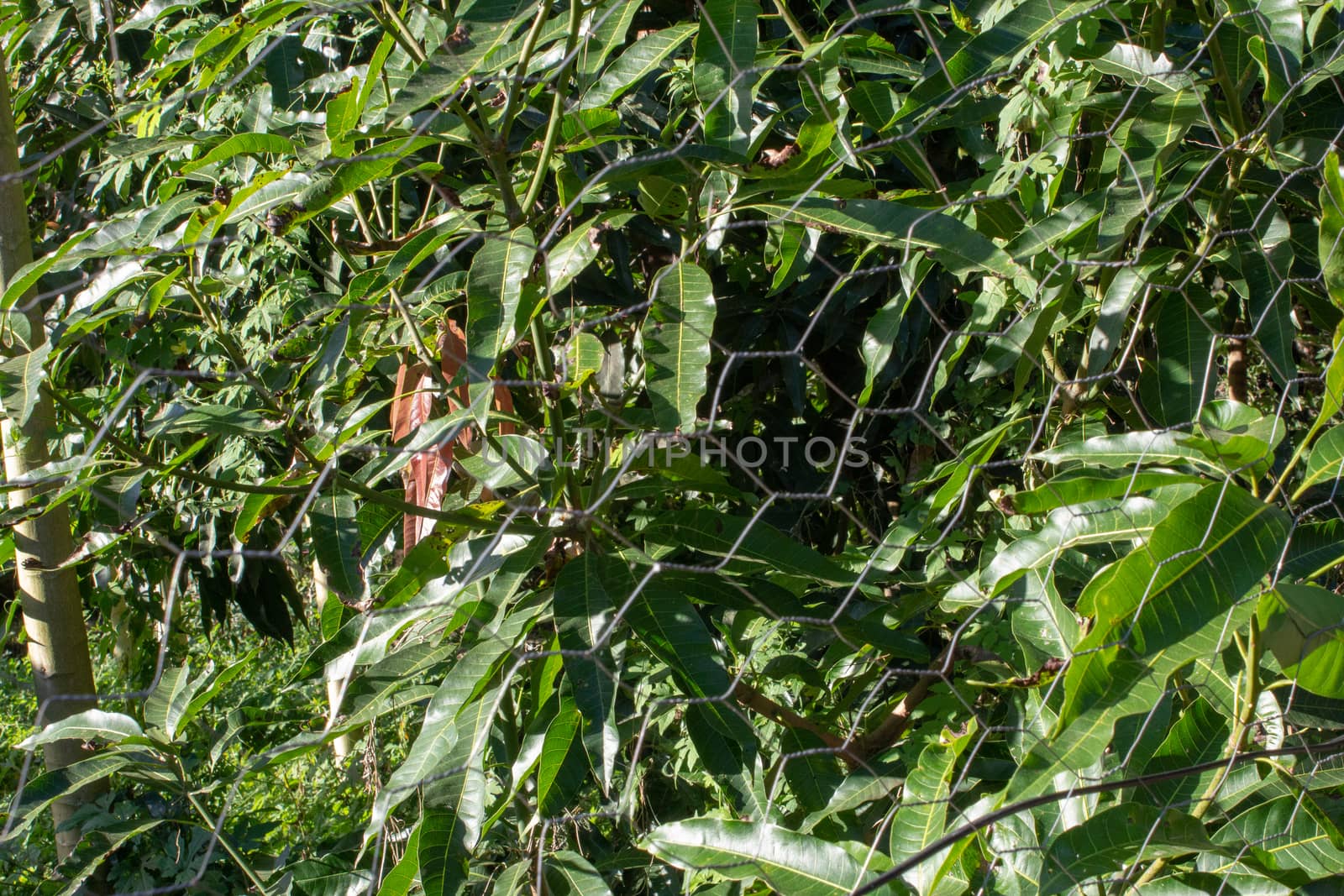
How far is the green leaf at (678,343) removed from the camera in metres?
0.91

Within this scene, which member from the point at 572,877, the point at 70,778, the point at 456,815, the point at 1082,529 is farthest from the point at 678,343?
the point at 70,778

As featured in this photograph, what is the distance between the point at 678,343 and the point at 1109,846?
0.58 m

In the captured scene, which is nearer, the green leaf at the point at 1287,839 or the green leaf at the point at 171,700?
the green leaf at the point at 1287,839

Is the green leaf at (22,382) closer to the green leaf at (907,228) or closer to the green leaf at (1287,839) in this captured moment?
the green leaf at (907,228)

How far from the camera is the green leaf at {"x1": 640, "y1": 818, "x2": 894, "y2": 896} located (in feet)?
2.94

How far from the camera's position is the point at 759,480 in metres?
1.18

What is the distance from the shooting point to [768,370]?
1.79 m

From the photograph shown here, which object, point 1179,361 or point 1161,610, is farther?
point 1179,361

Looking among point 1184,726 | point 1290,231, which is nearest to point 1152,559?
point 1184,726

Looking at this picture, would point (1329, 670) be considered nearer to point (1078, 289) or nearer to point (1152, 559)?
point (1152, 559)

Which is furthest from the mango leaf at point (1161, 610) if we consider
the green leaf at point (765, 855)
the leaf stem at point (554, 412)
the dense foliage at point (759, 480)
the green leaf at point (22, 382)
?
the green leaf at point (22, 382)

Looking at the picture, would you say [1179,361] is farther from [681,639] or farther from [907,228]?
[681,639]

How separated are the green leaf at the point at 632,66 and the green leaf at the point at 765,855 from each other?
0.73 m

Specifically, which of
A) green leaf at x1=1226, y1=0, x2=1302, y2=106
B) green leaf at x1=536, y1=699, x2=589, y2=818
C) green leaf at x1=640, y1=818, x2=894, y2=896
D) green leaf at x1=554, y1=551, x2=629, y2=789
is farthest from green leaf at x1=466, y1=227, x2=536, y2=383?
green leaf at x1=1226, y1=0, x2=1302, y2=106
